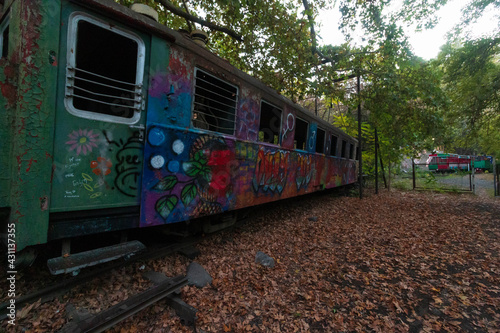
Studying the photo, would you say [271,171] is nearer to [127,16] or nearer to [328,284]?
[328,284]

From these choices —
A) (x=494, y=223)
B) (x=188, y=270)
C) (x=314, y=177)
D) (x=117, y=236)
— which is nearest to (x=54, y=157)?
(x=117, y=236)

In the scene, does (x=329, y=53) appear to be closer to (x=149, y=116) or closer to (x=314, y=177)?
(x=314, y=177)

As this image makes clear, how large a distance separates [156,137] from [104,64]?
1748 millimetres

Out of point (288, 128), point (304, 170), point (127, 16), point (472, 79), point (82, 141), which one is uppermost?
point (472, 79)

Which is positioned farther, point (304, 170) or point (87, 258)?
point (304, 170)

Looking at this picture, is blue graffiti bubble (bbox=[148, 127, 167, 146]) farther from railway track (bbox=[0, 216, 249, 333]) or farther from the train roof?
railway track (bbox=[0, 216, 249, 333])

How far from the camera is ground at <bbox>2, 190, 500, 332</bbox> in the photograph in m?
2.44

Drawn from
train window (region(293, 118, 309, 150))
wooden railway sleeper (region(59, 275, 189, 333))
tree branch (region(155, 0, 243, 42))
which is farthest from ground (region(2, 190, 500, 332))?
tree branch (region(155, 0, 243, 42))

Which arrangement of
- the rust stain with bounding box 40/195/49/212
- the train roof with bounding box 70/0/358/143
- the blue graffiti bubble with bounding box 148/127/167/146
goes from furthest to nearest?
the blue graffiti bubble with bounding box 148/127/167/146
the train roof with bounding box 70/0/358/143
the rust stain with bounding box 40/195/49/212

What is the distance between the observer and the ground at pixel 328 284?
2.44m

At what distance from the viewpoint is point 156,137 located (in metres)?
2.87

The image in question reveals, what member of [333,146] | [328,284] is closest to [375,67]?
[333,146]

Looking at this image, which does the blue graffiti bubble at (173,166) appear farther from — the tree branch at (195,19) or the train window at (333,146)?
the train window at (333,146)

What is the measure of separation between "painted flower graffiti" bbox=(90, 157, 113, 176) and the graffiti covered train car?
0.05 ft
